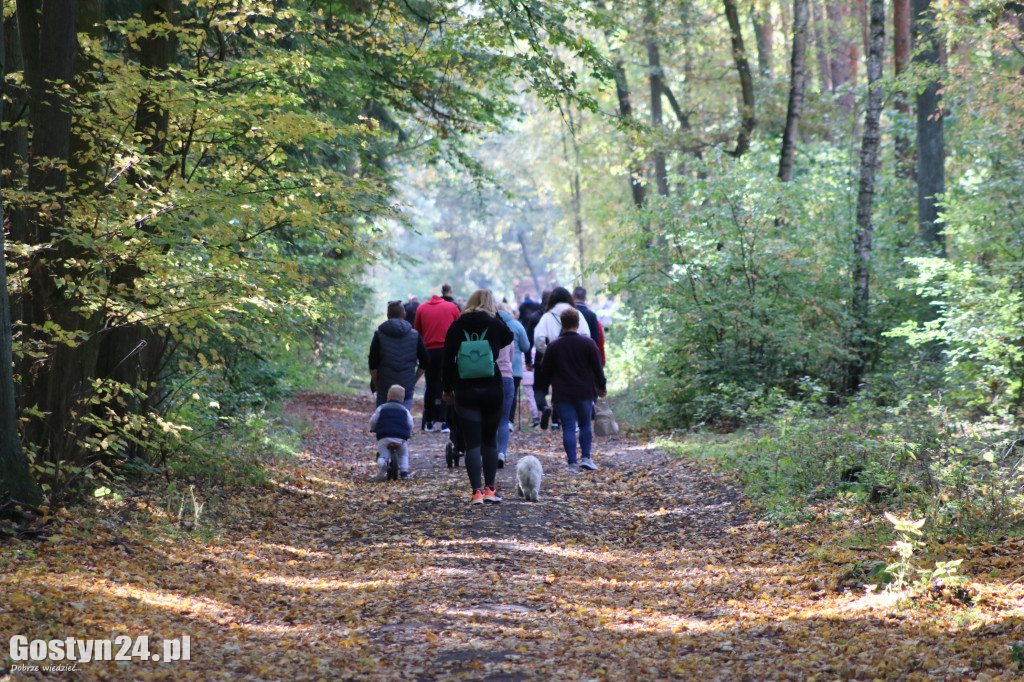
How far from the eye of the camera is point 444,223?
69.6m

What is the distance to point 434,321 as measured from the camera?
1278cm

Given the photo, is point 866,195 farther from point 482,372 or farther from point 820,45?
point 820,45

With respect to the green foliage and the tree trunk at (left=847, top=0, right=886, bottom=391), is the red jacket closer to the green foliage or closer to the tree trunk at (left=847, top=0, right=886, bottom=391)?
the green foliage

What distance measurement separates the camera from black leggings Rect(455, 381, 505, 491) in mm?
8391

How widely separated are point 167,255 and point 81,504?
2161 millimetres

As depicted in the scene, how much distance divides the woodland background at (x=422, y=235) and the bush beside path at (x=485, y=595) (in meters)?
0.82

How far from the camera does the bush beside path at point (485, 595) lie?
4.56 m

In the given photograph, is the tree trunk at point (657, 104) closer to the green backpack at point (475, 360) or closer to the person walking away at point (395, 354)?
the person walking away at point (395, 354)

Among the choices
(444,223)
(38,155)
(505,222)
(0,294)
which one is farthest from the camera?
(444,223)

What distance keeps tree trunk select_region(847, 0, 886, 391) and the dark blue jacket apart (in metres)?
6.89

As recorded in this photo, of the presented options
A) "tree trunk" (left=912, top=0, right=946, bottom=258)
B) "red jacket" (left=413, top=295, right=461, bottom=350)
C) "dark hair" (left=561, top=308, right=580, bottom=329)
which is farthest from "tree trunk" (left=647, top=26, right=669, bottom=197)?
"dark hair" (left=561, top=308, right=580, bottom=329)

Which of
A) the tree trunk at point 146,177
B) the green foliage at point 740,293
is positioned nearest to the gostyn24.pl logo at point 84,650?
the tree trunk at point 146,177

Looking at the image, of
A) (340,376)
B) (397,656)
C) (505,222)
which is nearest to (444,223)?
(505,222)

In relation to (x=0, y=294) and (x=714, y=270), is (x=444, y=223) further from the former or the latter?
(x=0, y=294)
